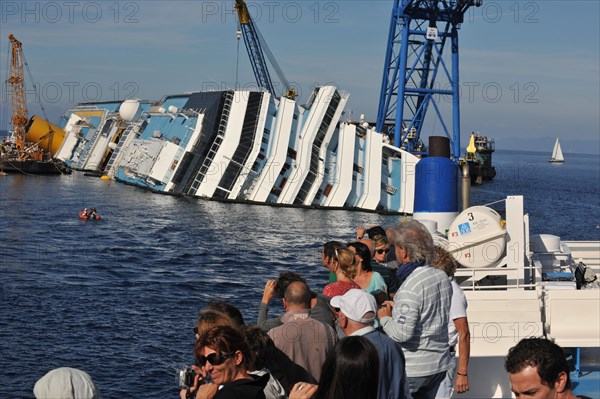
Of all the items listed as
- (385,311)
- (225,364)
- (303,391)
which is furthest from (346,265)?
(303,391)

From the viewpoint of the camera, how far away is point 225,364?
218 inches

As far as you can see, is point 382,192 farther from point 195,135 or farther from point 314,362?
point 314,362

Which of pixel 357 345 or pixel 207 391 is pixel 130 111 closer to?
pixel 207 391

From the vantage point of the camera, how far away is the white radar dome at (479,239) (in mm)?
12109

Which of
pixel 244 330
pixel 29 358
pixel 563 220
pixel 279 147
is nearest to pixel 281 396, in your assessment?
pixel 244 330

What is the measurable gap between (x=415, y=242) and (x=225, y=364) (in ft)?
10.8

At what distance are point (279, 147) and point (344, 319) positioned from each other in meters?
47.5

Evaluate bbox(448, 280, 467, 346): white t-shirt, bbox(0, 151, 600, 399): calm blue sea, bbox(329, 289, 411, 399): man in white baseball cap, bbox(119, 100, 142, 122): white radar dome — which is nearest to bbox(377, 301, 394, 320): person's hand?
bbox(448, 280, 467, 346): white t-shirt

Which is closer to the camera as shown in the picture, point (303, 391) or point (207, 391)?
point (303, 391)

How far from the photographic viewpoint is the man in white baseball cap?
5973 mm

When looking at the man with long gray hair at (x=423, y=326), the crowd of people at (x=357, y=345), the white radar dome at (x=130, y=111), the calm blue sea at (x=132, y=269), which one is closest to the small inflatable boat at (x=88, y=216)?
the calm blue sea at (x=132, y=269)

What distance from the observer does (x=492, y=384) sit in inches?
378

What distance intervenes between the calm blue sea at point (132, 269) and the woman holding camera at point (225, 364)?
1176 centimetres

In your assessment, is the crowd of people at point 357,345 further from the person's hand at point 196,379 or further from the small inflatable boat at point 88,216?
the small inflatable boat at point 88,216
